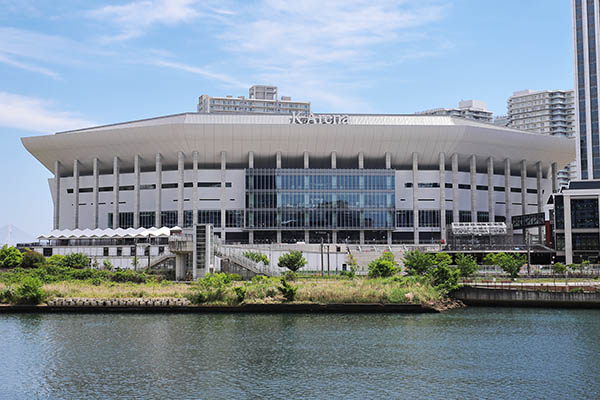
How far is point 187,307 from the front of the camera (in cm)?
5300

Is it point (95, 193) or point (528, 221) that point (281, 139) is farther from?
point (528, 221)

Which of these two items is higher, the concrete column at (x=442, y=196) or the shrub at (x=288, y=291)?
the concrete column at (x=442, y=196)

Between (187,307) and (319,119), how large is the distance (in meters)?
66.0

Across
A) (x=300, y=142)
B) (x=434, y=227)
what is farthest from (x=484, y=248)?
(x=300, y=142)

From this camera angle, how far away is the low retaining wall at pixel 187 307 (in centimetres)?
5247

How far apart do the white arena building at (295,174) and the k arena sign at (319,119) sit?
184 millimetres

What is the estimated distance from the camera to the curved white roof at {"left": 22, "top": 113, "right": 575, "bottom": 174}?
370ft

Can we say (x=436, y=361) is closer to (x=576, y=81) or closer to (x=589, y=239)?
(x=589, y=239)

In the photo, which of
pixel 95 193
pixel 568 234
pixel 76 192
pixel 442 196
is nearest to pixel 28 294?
pixel 568 234

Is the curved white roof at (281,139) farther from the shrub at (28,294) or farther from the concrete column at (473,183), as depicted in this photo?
the shrub at (28,294)

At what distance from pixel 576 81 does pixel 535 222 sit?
37.8 meters

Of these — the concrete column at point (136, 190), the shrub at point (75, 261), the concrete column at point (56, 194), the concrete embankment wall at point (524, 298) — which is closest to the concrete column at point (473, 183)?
the concrete column at point (136, 190)

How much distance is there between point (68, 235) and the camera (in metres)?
95.9

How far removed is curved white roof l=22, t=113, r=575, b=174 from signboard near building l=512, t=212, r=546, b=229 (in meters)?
14.9
